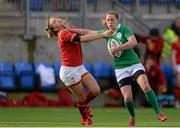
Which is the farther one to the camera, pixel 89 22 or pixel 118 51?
pixel 89 22

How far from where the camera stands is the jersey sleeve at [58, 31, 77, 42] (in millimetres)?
16469

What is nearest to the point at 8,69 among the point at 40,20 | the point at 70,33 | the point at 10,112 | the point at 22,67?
the point at 22,67

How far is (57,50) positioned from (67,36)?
952cm

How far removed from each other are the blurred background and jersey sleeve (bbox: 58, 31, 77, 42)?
318 inches

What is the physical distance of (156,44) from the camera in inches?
1003

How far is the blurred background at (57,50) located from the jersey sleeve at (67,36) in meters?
8.08

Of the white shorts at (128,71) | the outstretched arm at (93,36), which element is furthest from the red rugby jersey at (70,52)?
the white shorts at (128,71)

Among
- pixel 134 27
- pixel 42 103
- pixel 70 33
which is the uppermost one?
pixel 70 33

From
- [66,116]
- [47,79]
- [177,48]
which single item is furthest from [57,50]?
[66,116]

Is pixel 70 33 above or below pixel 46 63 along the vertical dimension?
above

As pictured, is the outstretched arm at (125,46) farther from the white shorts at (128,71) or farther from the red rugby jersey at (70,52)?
the red rugby jersey at (70,52)

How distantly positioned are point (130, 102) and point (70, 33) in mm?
1743

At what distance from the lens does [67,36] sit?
1656 centimetres

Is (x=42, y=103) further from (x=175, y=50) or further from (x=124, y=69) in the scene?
(x=124, y=69)
